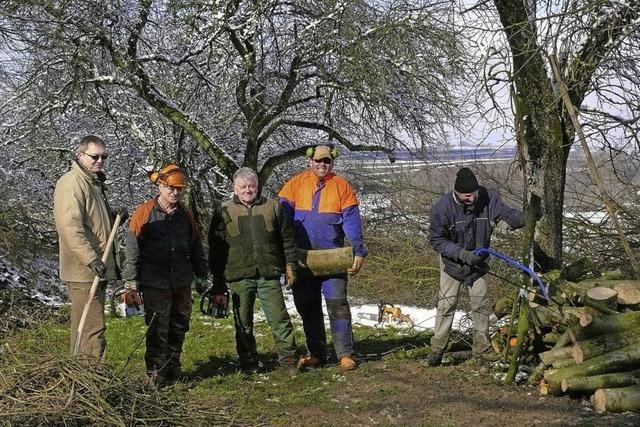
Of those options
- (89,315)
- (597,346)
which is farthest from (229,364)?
(597,346)

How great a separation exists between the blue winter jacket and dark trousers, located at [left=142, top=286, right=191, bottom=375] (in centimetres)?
209

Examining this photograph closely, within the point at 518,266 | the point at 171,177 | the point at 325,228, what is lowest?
the point at 518,266

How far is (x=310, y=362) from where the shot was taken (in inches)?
243

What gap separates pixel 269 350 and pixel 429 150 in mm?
6625

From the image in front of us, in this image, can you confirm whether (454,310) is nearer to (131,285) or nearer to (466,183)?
(466,183)

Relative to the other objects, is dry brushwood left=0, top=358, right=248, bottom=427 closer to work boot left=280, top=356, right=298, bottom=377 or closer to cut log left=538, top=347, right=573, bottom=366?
work boot left=280, top=356, right=298, bottom=377

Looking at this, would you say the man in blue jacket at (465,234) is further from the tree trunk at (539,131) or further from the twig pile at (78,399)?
the twig pile at (78,399)

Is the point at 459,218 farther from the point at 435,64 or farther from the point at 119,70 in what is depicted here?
the point at 119,70

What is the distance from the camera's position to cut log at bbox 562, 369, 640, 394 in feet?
16.1

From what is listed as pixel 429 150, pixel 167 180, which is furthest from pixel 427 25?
pixel 167 180

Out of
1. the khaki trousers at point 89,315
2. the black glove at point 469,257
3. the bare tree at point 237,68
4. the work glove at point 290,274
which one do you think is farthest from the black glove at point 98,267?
the bare tree at point 237,68

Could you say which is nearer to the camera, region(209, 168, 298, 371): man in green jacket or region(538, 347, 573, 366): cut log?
region(538, 347, 573, 366): cut log

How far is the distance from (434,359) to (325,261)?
127 cm

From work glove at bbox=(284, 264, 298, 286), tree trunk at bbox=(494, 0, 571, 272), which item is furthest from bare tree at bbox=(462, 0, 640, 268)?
work glove at bbox=(284, 264, 298, 286)
